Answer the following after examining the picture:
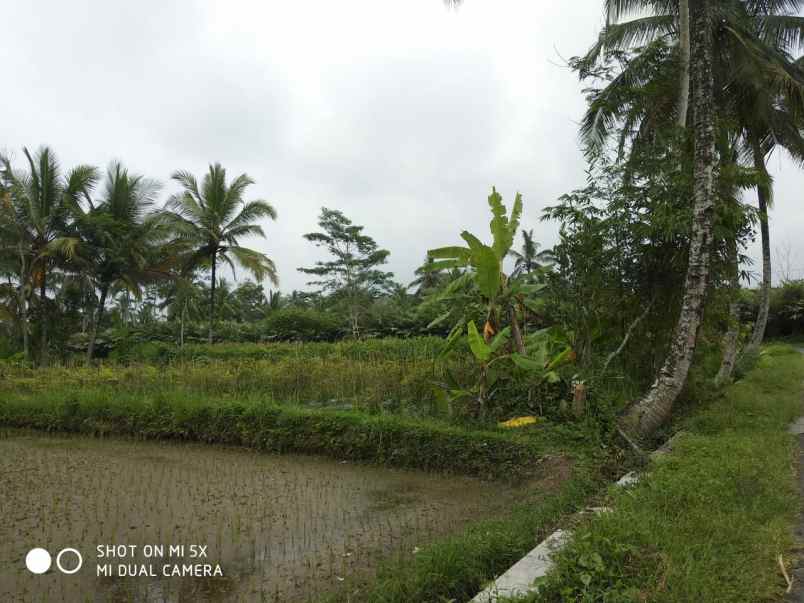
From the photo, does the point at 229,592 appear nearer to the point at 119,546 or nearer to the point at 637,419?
the point at 119,546

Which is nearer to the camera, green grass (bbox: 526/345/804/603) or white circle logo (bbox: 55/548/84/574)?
green grass (bbox: 526/345/804/603)

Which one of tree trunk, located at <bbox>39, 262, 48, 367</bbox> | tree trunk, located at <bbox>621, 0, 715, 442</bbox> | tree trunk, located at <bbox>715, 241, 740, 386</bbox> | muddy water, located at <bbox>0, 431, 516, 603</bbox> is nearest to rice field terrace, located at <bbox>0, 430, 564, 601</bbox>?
muddy water, located at <bbox>0, 431, 516, 603</bbox>

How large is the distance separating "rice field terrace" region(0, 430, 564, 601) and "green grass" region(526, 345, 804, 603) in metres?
1.35

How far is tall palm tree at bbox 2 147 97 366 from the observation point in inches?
607

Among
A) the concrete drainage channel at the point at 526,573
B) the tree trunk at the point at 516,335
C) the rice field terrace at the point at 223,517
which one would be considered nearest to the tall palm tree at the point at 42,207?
the rice field terrace at the point at 223,517

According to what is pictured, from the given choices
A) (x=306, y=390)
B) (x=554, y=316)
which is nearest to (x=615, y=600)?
(x=554, y=316)

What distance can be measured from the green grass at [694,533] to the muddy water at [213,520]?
1.28m

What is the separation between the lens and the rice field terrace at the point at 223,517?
349cm

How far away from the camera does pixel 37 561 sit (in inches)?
151

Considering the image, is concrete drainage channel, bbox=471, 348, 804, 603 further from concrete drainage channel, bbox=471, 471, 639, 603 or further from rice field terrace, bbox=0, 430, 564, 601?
rice field terrace, bbox=0, 430, 564, 601

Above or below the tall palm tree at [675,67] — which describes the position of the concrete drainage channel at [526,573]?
below

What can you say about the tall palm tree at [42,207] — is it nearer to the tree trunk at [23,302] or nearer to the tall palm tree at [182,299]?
the tree trunk at [23,302]

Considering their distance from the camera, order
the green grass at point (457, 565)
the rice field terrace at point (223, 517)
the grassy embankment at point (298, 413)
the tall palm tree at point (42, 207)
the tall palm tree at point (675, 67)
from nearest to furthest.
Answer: the green grass at point (457, 565), the rice field terrace at point (223, 517), the grassy embankment at point (298, 413), the tall palm tree at point (675, 67), the tall palm tree at point (42, 207)

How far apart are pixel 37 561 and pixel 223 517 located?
130cm
